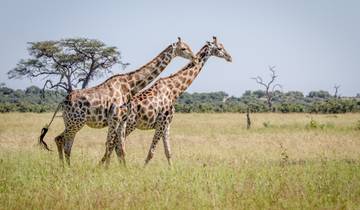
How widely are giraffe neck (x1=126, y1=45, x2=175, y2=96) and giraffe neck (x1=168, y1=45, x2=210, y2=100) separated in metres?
0.42

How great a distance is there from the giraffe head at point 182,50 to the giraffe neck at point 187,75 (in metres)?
0.25

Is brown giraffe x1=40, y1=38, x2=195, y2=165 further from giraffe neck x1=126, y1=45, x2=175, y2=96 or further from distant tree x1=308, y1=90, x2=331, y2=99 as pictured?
distant tree x1=308, y1=90, x2=331, y2=99

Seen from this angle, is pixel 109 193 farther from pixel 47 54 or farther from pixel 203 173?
pixel 47 54

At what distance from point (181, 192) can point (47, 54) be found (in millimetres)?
36824

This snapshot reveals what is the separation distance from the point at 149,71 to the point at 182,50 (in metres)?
0.92

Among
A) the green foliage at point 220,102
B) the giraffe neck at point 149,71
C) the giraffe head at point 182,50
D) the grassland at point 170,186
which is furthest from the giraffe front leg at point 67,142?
the green foliage at point 220,102

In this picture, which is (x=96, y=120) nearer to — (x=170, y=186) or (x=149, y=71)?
(x=149, y=71)

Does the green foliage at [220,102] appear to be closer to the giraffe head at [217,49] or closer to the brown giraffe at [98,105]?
the giraffe head at [217,49]

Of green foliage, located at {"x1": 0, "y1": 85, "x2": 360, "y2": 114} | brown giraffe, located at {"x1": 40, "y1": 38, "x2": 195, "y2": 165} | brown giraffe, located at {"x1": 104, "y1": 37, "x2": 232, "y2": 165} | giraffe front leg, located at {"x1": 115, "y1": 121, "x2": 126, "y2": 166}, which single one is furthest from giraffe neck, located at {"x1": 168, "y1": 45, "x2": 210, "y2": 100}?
green foliage, located at {"x1": 0, "y1": 85, "x2": 360, "y2": 114}

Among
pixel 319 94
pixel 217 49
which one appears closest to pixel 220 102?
pixel 319 94

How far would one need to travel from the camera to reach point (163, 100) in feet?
37.5

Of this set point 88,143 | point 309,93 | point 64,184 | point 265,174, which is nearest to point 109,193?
point 64,184

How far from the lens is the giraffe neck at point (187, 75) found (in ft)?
38.8

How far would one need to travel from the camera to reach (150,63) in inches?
459
